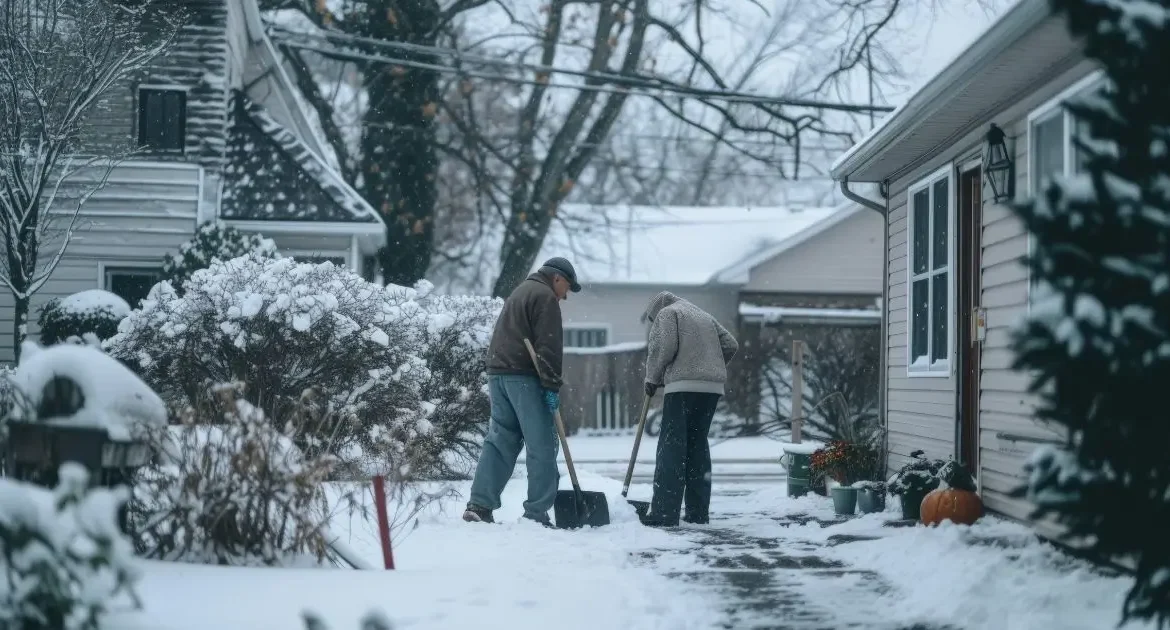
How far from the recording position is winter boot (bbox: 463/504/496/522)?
8.90 m

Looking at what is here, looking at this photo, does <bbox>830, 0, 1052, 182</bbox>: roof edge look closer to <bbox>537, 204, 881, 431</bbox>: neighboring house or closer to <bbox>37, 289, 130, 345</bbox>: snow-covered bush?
<bbox>37, 289, 130, 345</bbox>: snow-covered bush

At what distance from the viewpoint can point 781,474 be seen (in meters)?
15.7

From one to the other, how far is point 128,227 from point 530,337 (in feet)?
29.7

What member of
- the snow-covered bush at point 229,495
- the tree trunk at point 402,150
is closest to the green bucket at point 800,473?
the snow-covered bush at point 229,495

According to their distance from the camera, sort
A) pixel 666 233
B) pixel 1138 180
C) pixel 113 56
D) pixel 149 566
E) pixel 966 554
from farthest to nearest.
Result: 1. pixel 666 233
2. pixel 113 56
3. pixel 966 554
4. pixel 149 566
5. pixel 1138 180

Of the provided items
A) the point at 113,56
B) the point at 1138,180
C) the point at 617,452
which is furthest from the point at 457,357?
the point at 1138,180

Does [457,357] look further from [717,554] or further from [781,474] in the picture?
[717,554]

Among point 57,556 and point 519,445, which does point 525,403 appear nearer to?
point 519,445

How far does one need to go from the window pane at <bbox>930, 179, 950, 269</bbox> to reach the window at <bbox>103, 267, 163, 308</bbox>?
10.2m

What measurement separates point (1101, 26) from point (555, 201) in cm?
1759

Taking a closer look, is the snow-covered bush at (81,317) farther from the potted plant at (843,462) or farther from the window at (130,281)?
the potted plant at (843,462)

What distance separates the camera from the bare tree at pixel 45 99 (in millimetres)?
12953

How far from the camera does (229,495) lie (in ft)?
18.9

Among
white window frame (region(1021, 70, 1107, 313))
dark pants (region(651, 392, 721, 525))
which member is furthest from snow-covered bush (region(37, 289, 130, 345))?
white window frame (region(1021, 70, 1107, 313))
